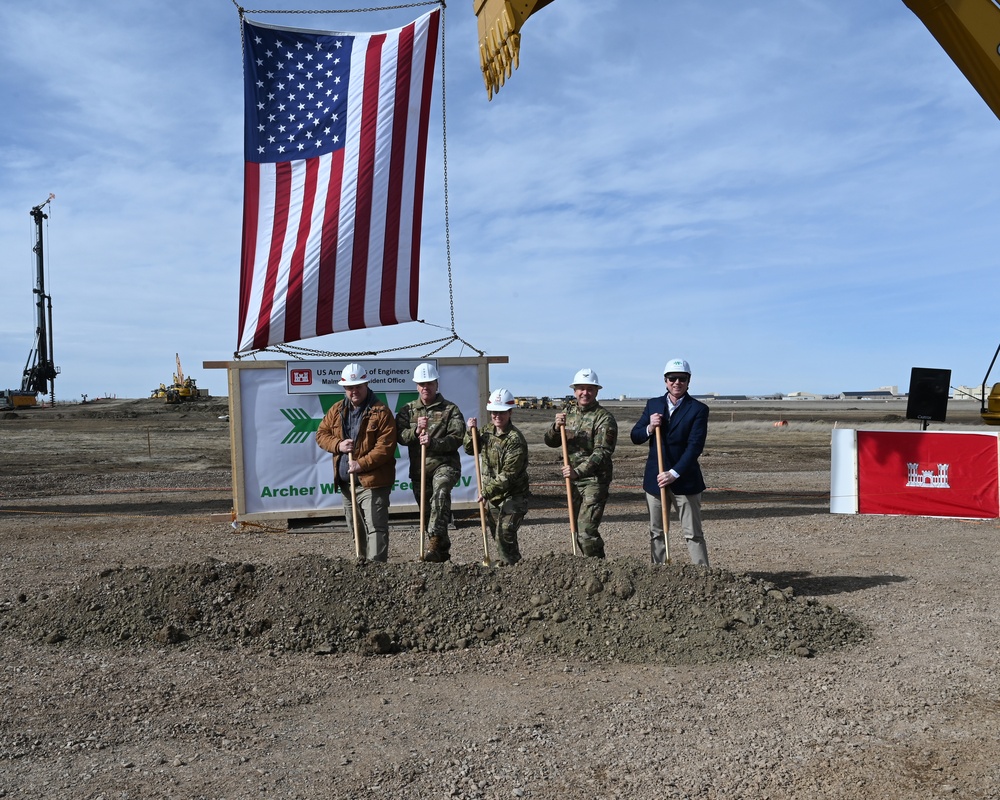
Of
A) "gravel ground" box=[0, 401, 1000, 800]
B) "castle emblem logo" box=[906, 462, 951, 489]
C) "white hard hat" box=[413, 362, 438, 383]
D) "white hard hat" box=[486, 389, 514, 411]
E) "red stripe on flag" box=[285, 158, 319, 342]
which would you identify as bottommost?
"gravel ground" box=[0, 401, 1000, 800]

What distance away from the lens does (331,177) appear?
12703mm

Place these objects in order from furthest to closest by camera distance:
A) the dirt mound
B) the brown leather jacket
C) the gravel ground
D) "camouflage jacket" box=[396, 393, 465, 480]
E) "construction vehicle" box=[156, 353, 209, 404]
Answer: "construction vehicle" box=[156, 353, 209, 404] → "camouflage jacket" box=[396, 393, 465, 480] → the brown leather jacket → the dirt mound → the gravel ground

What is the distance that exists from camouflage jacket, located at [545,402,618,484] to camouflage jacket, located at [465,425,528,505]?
318 mm

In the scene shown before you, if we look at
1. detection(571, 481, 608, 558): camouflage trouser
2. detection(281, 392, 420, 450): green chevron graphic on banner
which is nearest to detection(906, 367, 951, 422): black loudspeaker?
detection(571, 481, 608, 558): camouflage trouser

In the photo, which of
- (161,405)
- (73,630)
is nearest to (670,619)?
(73,630)

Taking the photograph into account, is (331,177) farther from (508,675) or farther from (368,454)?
(508,675)

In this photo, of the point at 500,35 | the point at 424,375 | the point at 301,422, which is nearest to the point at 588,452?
the point at 424,375

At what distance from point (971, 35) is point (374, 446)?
280 inches

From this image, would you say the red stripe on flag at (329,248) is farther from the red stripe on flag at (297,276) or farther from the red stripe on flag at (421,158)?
the red stripe on flag at (421,158)

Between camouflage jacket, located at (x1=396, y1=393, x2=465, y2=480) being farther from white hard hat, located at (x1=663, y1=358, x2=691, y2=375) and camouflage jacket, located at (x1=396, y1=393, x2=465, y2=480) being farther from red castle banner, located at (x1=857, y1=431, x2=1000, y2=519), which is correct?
red castle banner, located at (x1=857, y1=431, x2=1000, y2=519)

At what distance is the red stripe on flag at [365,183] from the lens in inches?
500

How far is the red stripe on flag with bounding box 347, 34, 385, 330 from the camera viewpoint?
12.7 meters

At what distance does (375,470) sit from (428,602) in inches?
67.9

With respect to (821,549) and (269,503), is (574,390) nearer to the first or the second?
(821,549)
